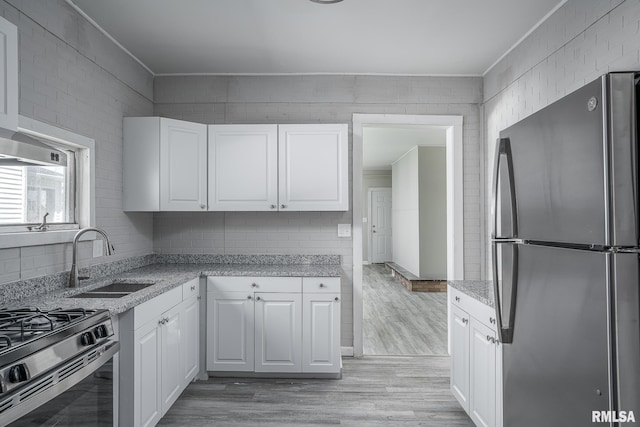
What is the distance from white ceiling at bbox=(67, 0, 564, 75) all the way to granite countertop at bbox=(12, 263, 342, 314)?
5.93ft

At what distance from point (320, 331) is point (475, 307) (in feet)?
4.14

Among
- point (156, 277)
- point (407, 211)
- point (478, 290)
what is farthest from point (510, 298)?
point (407, 211)

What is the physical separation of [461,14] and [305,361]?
2.79 m

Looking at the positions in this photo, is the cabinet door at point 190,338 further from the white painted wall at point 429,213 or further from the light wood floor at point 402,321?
the white painted wall at point 429,213

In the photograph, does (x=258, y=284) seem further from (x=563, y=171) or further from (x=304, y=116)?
(x=563, y=171)

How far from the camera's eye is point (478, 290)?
2.34 m

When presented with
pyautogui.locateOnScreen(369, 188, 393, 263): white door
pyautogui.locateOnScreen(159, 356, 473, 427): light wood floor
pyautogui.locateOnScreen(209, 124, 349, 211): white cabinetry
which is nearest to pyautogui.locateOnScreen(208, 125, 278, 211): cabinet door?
pyautogui.locateOnScreen(209, 124, 349, 211): white cabinetry

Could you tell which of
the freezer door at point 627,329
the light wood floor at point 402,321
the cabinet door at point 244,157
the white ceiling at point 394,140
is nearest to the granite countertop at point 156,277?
the cabinet door at point 244,157

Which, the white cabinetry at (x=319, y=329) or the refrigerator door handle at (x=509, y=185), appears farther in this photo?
the white cabinetry at (x=319, y=329)

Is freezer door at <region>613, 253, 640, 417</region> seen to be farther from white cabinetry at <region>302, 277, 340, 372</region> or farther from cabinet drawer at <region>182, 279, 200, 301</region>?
cabinet drawer at <region>182, 279, 200, 301</region>

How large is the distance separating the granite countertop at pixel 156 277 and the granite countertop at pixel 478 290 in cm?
94

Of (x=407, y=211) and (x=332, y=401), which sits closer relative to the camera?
(x=332, y=401)

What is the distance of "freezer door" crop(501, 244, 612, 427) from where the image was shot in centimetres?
116

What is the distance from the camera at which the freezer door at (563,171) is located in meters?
1.16
